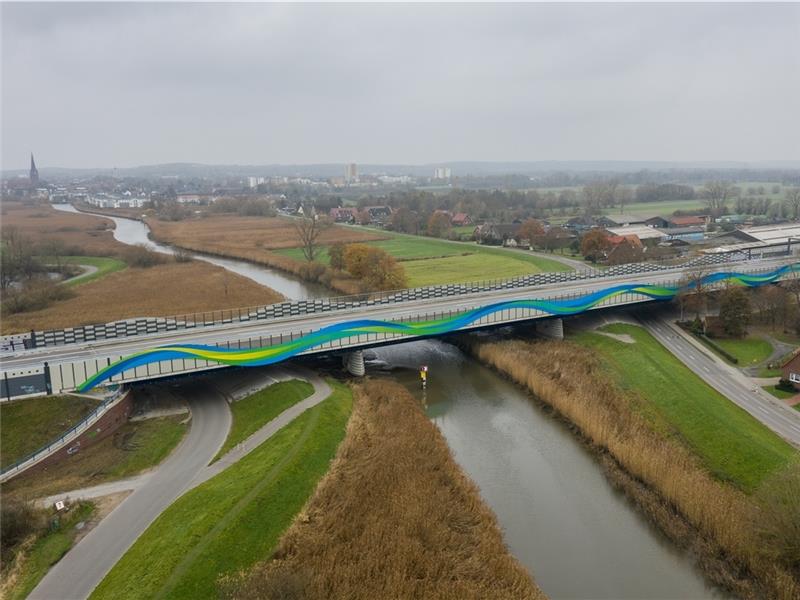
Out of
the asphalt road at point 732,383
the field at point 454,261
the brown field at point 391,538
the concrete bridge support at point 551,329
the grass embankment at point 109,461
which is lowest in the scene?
the brown field at point 391,538

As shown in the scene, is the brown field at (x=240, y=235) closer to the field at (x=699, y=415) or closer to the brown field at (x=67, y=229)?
the brown field at (x=67, y=229)

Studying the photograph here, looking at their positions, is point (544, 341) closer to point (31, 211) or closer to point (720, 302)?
point (720, 302)

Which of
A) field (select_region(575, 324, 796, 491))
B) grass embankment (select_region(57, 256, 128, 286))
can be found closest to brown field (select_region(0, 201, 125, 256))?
grass embankment (select_region(57, 256, 128, 286))

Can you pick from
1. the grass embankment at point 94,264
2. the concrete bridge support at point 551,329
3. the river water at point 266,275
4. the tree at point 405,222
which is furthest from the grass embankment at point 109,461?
the tree at point 405,222

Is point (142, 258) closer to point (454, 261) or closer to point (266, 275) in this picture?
point (266, 275)

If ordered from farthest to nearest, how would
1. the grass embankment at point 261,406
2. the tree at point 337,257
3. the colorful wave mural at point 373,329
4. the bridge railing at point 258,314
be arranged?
1. the tree at point 337,257
2. the bridge railing at point 258,314
3. the colorful wave mural at point 373,329
4. the grass embankment at point 261,406

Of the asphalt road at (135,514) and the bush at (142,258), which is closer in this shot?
the asphalt road at (135,514)

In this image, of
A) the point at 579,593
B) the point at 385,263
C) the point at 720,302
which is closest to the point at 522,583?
the point at 579,593

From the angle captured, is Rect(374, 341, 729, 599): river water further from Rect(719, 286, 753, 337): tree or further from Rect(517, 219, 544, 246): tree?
Rect(517, 219, 544, 246): tree
